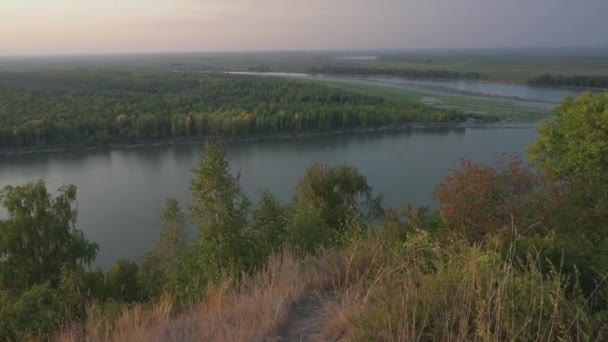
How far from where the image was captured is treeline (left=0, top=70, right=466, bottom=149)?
73.8 feet

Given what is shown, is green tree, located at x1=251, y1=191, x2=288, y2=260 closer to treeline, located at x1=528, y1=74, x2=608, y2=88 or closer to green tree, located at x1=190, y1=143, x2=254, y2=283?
green tree, located at x1=190, y1=143, x2=254, y2=283

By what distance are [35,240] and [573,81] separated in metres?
42.4

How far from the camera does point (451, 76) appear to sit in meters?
53.1

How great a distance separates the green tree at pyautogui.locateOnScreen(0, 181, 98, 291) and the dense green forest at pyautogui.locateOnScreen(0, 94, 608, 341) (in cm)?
2

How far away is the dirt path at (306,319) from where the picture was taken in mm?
1905

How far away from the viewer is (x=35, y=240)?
20.6ft

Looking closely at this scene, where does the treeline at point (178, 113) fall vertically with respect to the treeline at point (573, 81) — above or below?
below

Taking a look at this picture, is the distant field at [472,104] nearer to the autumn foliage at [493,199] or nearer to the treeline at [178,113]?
the treeline at [178,113]

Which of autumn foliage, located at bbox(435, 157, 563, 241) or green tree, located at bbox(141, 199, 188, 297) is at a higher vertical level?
autumn foliage, located at bbox(435, 157, 563, 241)

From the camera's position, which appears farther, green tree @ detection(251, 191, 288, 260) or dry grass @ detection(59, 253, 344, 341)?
green tree @ detection(251, 191, 288, 260)

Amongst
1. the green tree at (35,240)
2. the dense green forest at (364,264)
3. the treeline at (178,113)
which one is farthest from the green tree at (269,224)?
the treeline at (178,113)

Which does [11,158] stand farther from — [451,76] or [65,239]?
[451,76]

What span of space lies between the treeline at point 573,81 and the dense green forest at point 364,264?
35.4 m

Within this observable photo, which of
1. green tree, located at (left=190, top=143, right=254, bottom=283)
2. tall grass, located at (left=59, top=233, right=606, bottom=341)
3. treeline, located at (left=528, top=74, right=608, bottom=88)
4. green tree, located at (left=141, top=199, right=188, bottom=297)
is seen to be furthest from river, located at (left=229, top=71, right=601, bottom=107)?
tall grass, located at (left=59, top=233, right=606, bottom=341)
